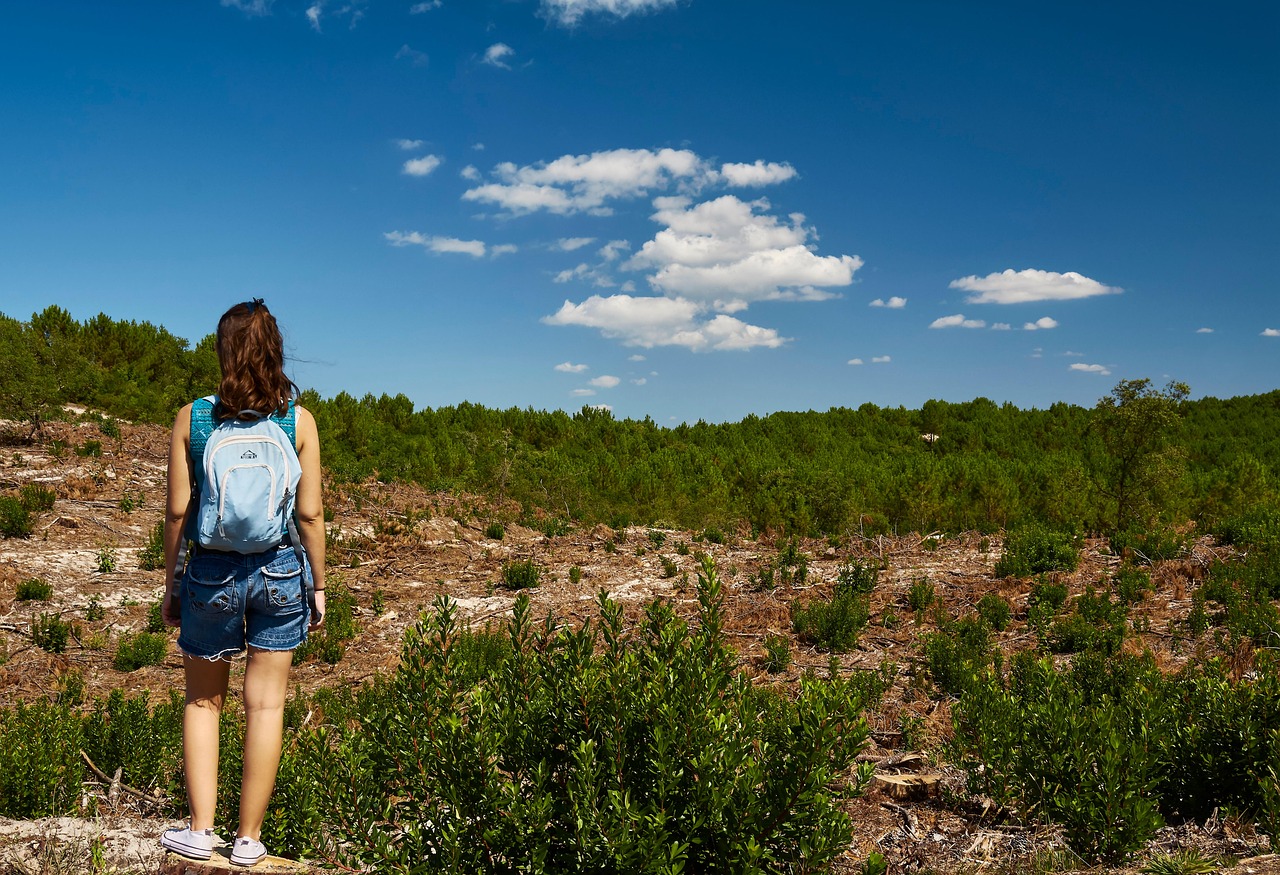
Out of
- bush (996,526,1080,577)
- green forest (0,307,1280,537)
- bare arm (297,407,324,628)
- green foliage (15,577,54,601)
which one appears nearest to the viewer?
bare arm (297,407,324,628)

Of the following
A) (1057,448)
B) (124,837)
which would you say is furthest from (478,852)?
(1057,448)

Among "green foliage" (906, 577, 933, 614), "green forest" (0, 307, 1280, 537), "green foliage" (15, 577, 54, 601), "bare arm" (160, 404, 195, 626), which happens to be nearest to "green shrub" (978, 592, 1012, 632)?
"green foliage" (906, 577, 933, 614)

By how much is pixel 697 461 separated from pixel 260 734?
18.4 meters

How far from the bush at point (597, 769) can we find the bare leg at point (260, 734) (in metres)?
0.17

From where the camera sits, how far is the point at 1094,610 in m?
8.14

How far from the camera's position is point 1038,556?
1048 cm

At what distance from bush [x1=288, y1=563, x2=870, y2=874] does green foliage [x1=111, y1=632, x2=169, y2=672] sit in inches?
222

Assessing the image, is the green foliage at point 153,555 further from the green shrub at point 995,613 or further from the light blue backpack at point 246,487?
the green shrub at point 995,613

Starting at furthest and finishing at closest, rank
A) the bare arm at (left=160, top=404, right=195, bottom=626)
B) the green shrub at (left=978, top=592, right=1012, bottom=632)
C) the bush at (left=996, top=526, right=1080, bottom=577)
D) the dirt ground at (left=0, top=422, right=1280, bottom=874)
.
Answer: the bush at (left=996, top=526, right=1080, bottom=577)
the green shrub at (left=978, top=592, right=1012, bottom=632)
the dirt ground at (left=0, top=422, right=1280, bottom=874)
the bare arm at (left=160, top=404, right=195, bottom=626)

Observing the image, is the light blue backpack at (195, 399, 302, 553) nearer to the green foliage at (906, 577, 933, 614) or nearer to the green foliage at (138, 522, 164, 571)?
the green foliage at (906, 577, 933, 614)

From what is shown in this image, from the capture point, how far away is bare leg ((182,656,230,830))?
9.23ft

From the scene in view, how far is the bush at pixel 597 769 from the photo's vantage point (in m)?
2.39

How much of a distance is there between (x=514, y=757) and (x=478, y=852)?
0.32 meters

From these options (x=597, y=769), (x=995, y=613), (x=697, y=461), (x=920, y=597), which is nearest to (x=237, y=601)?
(x=597, y=769)
